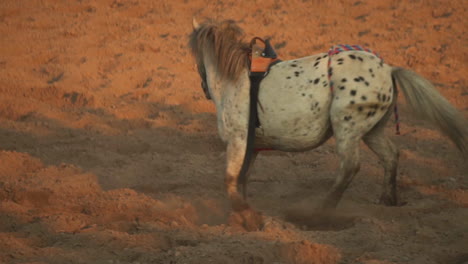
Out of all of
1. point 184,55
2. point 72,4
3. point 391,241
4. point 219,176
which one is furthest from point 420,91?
point 72,4

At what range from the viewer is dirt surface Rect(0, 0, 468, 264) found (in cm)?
377

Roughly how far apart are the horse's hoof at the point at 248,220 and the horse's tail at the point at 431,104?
162cm

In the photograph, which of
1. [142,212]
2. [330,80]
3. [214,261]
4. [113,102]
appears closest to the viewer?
[214,261]

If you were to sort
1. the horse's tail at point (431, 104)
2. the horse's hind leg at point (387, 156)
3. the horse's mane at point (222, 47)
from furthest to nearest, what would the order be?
1. the horse's hind leg at point (387, 156)
2. the horse's mane at point (222, 47)
3. the horse's tail at point (431, 104)

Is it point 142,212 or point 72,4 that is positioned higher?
point 72,4

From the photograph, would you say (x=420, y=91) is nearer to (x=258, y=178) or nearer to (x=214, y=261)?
(x=258, y=178)

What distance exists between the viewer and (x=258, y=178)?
18.4ft

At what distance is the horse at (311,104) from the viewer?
4.25 meters

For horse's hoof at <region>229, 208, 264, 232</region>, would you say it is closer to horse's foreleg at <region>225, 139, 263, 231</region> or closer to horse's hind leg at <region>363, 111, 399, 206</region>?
horse's foreleg at <region>225, 139, 263, 231</region>

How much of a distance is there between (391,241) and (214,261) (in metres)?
1.36

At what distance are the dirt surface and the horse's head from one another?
1.25m

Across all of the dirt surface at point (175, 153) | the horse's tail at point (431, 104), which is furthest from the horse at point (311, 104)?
the dirt surface at point (175, 153)

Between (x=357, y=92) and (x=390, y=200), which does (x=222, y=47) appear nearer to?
(x=357, y=92)

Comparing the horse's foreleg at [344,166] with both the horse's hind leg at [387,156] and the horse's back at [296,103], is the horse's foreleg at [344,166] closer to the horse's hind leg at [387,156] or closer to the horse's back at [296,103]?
the horse's back at [296,103]
